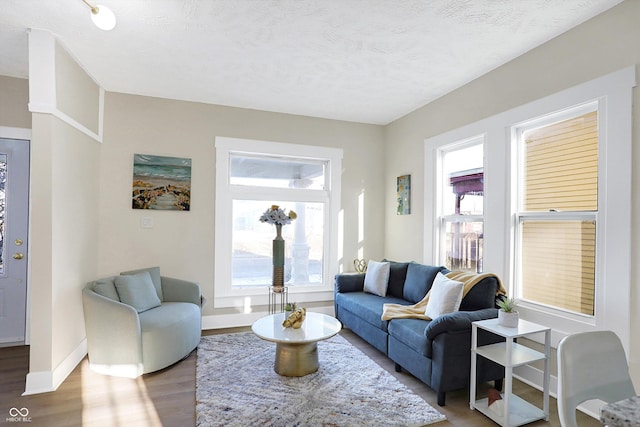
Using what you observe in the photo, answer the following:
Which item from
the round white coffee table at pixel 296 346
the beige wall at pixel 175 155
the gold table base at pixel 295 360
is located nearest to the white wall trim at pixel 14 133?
the beige wall at pixel 175 155

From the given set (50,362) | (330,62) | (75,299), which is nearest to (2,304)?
(75,299)

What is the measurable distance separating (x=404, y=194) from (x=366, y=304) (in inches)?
64.1

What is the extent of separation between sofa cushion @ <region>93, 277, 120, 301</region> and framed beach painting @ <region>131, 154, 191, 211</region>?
99 cm

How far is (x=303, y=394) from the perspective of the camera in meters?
2.55

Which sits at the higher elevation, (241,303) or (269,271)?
(269,271)

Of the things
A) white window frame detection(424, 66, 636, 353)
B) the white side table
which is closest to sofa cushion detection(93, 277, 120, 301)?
the white side table

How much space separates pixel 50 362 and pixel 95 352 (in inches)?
12.6

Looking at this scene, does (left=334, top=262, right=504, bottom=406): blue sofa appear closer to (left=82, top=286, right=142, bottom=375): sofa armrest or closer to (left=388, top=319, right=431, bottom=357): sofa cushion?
(left=388, top=319, right=431, bottom=357): sofa cushion

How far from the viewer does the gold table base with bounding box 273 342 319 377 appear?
9.25 feet

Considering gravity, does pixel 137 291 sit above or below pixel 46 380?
above

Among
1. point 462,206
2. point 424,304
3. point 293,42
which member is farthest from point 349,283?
point 293,42

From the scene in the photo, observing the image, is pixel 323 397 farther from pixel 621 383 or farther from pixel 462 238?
pixel 462 238

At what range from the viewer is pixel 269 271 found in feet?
14.7

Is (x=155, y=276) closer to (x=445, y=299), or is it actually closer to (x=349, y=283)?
(x=349, y=283)
